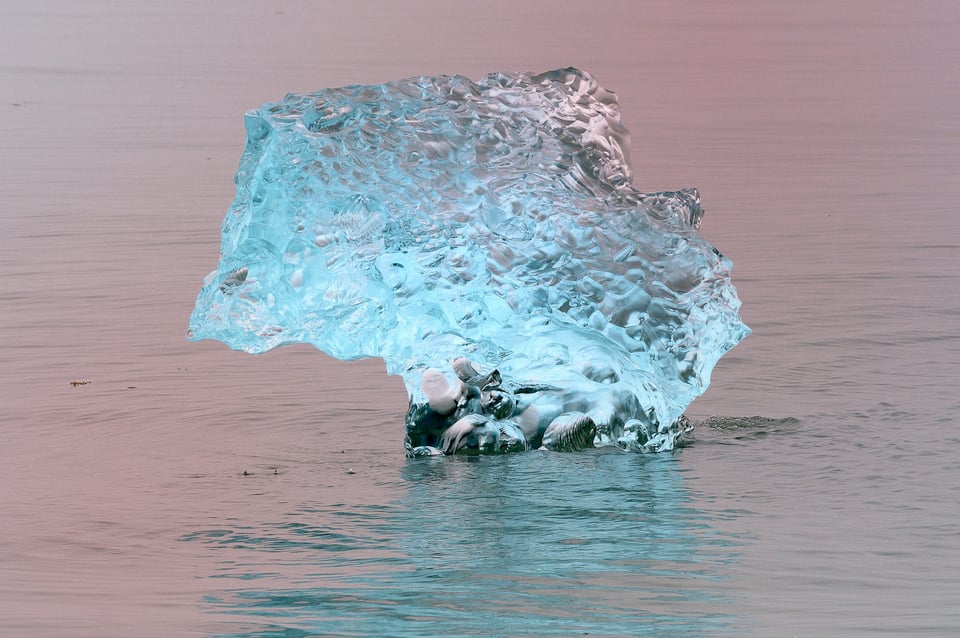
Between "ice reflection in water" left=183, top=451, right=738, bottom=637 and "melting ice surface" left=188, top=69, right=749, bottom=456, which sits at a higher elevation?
"melting ice surface" left=188, top=69, right=749, bottom=456

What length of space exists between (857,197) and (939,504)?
1102 centimetres

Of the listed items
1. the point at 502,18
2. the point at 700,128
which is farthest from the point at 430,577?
the point at 502,18

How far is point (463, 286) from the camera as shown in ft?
35.6

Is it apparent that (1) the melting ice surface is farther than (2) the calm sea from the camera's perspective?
Yes

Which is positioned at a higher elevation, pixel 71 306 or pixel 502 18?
pixel 502 18

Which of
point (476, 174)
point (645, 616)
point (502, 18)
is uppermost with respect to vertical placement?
point (502, 18)

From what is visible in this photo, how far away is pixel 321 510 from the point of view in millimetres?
9398

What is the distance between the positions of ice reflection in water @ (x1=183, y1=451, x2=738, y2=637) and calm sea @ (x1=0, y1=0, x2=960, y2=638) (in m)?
0.02

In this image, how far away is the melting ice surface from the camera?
423 inches

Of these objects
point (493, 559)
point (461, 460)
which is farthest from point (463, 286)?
point (493, 559)

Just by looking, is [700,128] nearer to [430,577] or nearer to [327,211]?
[327,211]

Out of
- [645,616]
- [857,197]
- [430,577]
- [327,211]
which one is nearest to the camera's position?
[645,616]

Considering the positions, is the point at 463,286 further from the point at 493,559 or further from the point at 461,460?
the point at 493,559

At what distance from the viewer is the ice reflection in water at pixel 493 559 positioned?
24.4 feet
